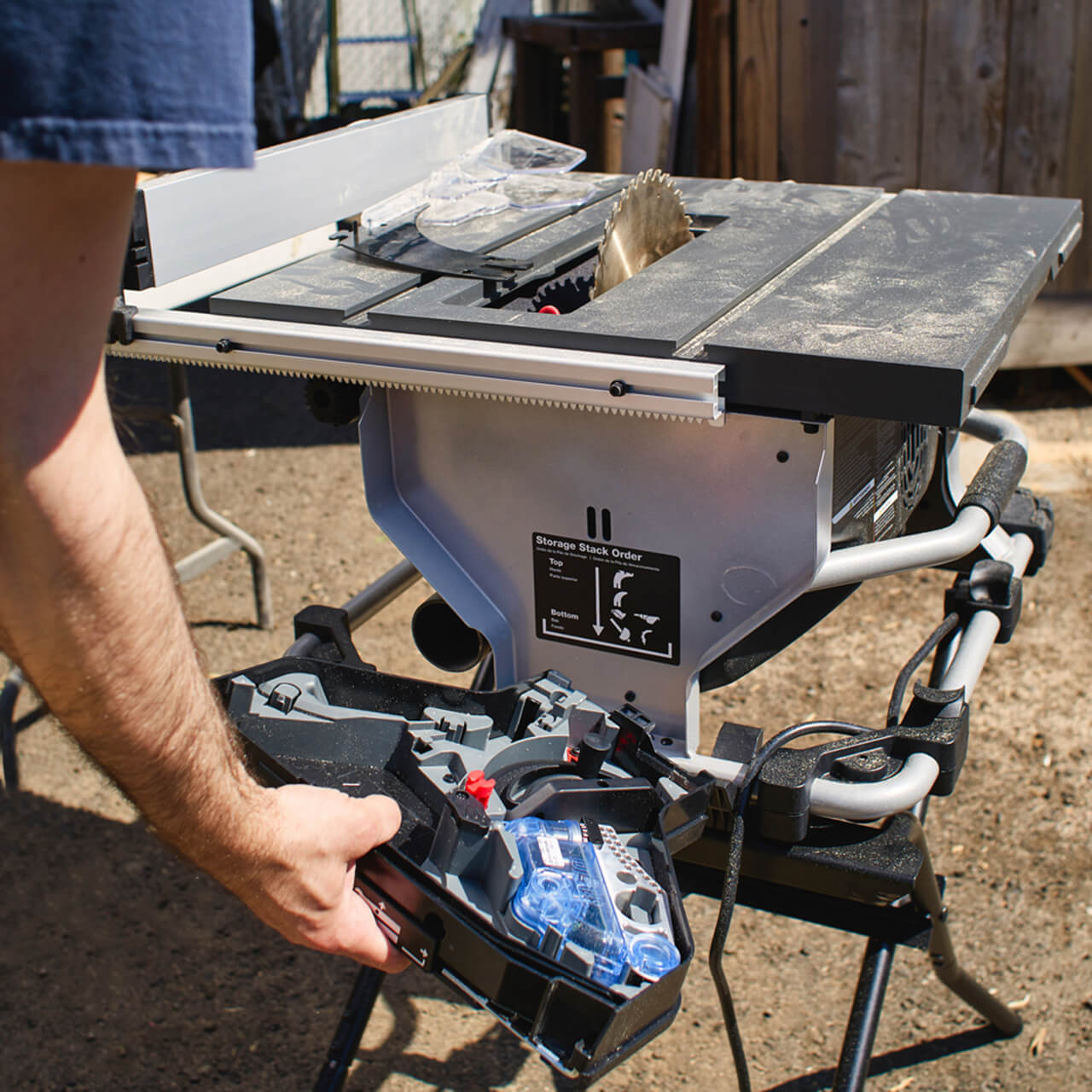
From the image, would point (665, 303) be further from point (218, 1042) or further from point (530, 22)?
point (530, 22)

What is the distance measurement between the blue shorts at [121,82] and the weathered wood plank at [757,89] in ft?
13.2

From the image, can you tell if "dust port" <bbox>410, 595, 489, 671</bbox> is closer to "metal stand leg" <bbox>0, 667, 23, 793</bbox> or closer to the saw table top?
the saw table top

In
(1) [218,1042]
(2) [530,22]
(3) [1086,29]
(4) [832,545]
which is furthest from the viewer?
(2) [530,22]

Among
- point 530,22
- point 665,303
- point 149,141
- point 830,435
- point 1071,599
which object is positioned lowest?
point 1071,599

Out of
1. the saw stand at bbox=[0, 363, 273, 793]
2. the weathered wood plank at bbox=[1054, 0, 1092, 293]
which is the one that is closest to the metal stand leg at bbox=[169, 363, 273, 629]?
the saw stand at bbox=[0, 363, 273, 793]

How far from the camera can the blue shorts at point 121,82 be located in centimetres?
62

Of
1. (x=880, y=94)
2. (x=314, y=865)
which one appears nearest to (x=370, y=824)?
(x=314, y=865)

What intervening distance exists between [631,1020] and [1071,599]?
2.86 metres

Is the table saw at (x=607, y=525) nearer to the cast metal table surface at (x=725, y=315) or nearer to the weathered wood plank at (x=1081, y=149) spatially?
the cast metal table surface at (x=725, y=315)

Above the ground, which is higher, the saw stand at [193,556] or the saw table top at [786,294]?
the saw table top at [786,294]

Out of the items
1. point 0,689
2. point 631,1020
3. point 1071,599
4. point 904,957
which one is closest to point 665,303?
point 631,1020

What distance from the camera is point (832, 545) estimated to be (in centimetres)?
139

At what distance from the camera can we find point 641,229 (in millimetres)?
1475

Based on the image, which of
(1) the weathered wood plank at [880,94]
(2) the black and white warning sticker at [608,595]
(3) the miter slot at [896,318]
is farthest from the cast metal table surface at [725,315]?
(1) the weathered wood plank at [880,94]
